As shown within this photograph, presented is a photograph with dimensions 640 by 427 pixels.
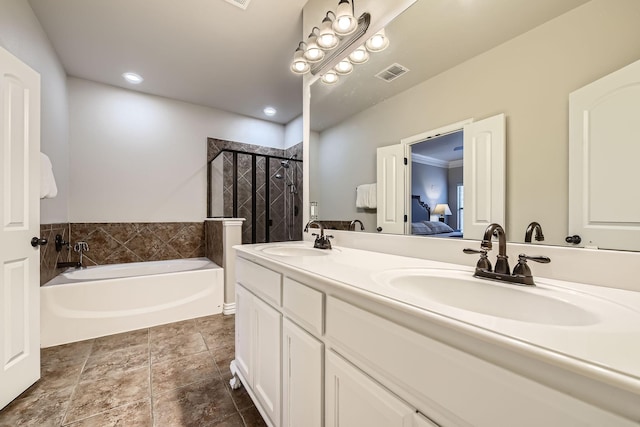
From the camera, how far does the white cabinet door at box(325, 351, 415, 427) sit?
62cm

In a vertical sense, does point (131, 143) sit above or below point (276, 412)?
above

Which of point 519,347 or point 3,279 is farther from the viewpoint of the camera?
point 3,279

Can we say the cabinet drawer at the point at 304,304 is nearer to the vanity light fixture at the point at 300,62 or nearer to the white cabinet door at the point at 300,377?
the white cabinet door at the point at 300,377

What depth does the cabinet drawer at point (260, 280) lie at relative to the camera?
1146mm

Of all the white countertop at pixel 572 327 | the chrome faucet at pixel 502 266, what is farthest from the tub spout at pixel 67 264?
the chrome faucet at pixel 502 266

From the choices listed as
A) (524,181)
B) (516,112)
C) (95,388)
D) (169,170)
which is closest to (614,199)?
(524,181)

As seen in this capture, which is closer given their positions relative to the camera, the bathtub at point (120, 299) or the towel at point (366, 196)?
the towel at point (366, 196)

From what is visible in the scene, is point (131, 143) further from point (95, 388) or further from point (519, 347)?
point (519, 347)

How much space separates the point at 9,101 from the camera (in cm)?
145

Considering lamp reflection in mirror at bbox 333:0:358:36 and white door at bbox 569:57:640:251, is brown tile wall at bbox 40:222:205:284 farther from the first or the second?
white door at bbox 569:57:640:251

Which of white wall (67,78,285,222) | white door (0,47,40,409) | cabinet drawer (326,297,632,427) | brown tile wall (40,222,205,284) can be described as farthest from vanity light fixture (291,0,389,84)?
brown tile wall (40,222,205,284)

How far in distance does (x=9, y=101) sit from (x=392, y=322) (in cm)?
225

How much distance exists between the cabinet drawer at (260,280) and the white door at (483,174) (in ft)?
2.74

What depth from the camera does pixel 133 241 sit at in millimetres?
3131
